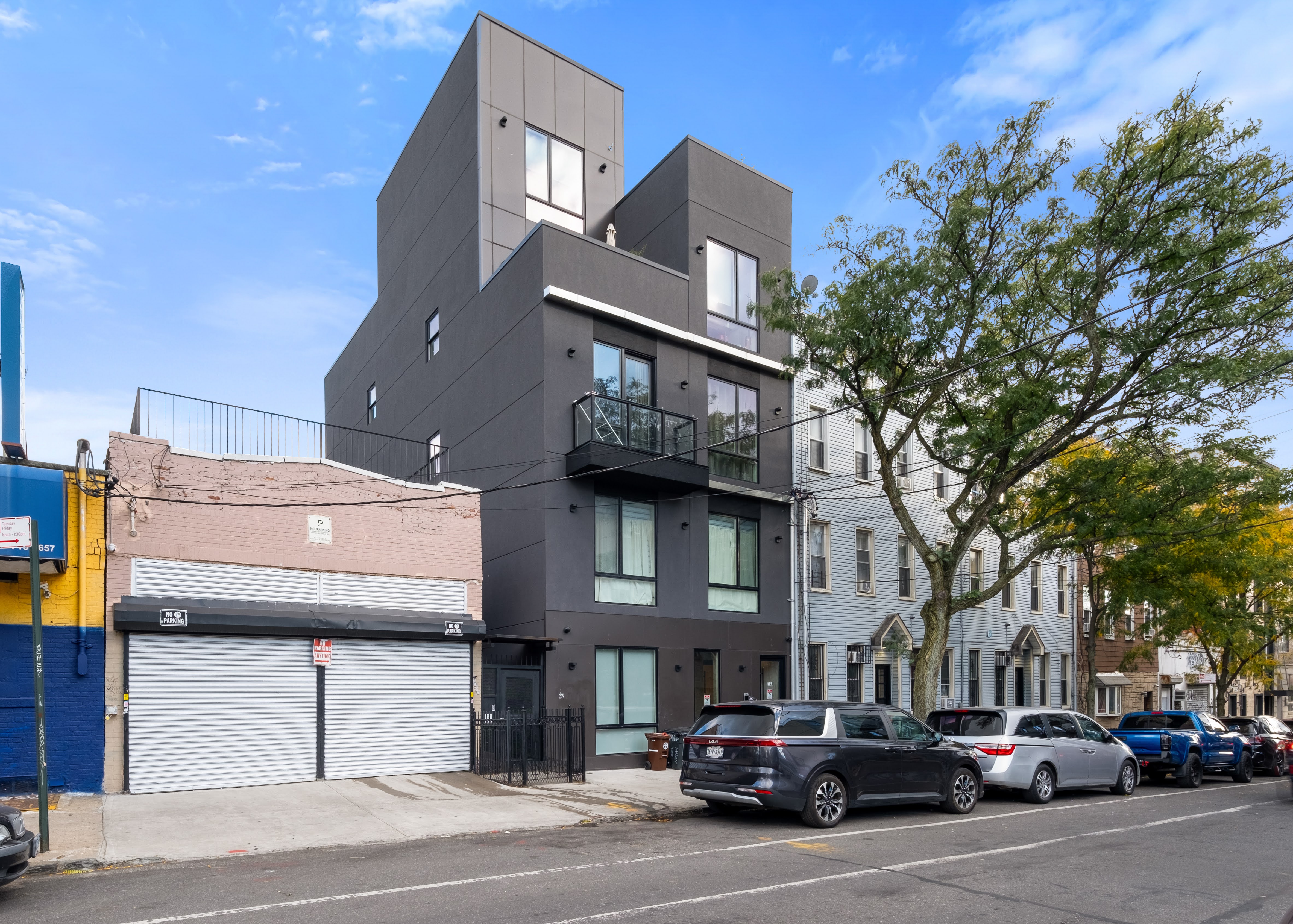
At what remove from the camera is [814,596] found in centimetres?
2433

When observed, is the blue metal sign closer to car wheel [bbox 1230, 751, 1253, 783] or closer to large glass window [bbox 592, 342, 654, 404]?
large glass window [bbox 592, 342, 654, 404]

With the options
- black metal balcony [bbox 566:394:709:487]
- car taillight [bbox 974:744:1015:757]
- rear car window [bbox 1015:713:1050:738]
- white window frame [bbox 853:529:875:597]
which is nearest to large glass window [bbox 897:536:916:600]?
white window frame [bbox 853:529:875:597]

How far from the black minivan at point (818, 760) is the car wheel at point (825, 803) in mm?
11

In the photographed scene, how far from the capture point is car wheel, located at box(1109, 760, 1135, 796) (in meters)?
17.1

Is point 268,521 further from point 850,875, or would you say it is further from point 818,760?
point 850,875

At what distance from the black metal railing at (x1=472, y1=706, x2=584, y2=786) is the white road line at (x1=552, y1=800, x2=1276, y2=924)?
7781 millimetres

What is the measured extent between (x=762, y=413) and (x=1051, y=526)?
7100mm

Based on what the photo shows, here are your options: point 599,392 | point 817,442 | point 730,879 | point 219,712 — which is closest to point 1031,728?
point 730,879

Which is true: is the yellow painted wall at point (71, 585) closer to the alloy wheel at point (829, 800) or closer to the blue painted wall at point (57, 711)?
the blue painted wall at point (57, 711)

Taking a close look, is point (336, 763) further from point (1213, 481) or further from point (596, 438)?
point (1213, 481)

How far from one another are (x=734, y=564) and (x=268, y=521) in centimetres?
1072

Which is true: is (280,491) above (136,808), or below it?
above

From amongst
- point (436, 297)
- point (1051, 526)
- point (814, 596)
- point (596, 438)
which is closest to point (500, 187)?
point (436, 297)

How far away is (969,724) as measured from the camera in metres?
15.9
